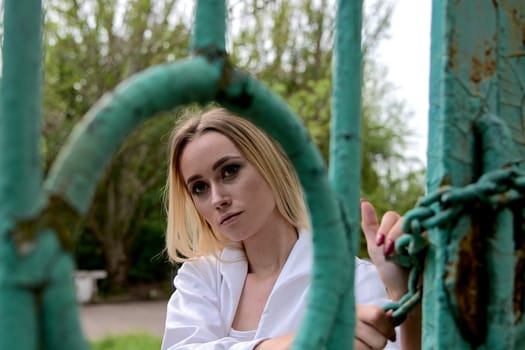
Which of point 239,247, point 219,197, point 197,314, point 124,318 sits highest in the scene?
point 219,197

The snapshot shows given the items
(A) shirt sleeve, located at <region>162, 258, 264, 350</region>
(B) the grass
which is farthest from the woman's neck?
(B) the grass

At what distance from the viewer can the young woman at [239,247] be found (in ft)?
4.18

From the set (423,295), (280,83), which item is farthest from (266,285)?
(280,83)

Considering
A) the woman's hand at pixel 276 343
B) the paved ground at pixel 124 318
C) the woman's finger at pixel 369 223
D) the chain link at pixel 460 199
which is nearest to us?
the chain link at pixel 460 199

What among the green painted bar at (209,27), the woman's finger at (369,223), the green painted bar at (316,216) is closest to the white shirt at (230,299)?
the woman's finger at (369,223)

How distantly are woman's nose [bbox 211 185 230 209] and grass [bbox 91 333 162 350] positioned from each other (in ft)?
14.2

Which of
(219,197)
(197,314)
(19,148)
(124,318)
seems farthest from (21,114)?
(124,318)

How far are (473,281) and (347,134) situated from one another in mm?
173

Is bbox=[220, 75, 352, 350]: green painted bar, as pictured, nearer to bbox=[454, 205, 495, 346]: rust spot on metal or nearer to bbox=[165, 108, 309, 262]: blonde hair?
bbox=[454, 205, 495, 346]: rust spot on metal

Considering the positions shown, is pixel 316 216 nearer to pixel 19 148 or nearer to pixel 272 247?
pixel 19 148

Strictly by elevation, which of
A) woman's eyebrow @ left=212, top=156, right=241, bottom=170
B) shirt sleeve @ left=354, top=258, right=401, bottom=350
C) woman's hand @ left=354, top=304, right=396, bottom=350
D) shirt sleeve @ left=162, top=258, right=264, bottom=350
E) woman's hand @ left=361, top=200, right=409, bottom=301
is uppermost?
woman's eyebrow @ left=212, top=156, right=241, bottom=170

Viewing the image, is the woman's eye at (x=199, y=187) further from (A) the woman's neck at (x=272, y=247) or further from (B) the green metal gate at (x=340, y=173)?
(B) the green metal gate at (x=340, y=173)

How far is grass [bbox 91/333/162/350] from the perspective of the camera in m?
5.38

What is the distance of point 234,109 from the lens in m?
0.44
